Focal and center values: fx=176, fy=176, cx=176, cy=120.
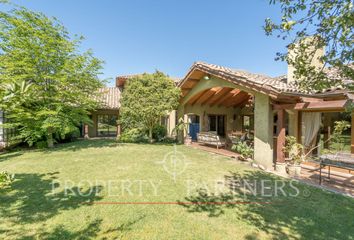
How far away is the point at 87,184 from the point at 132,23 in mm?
12547

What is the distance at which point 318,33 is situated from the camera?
3.52 meters

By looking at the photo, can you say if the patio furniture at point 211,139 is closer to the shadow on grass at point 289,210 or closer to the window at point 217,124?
the window at point 217,124

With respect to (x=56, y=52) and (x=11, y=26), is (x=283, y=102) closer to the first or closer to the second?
(x=56, y=52)

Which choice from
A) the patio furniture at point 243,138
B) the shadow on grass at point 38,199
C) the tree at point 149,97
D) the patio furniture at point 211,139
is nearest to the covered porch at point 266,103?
the patio furniture at point 243,138

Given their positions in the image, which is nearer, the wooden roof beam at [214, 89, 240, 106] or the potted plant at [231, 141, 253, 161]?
the potted plant at [231, 141, 253, 161]

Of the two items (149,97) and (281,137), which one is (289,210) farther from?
(149,97)

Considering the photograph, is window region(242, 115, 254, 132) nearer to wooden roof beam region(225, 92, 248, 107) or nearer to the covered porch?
wooden roof beam region(225, 92, 248, 107)

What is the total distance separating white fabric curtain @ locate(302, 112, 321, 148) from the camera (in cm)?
869

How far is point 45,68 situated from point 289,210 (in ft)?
48.4

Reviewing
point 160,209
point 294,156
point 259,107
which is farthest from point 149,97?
point 160,209

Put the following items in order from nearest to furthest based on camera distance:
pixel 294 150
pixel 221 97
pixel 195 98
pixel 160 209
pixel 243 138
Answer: pixel 160 209 → pixel 294 150 → pixel 243 138 → pixel 195 98 → pixel 221 97

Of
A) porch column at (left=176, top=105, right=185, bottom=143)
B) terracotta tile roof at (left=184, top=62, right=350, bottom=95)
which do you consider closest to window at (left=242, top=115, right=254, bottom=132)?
porch column at (left=176, top=105, right=185, bottom=143)

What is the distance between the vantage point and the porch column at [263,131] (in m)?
8.09

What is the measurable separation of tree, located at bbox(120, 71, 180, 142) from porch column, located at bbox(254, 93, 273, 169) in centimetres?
663
